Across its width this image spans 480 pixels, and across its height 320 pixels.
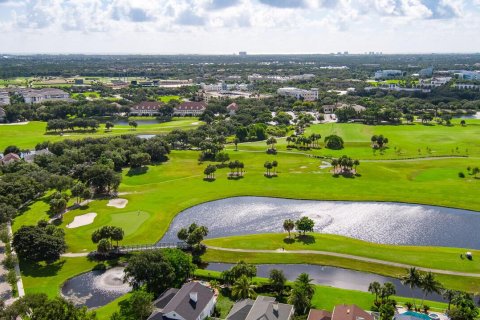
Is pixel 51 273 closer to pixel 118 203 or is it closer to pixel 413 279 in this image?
pixel 118 203

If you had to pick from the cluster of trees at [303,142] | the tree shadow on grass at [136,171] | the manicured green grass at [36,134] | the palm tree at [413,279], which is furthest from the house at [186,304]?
the manicured green grass at [36,134]

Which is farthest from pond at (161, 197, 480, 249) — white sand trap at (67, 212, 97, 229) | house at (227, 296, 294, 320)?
house at (227, 296, 294, 320)

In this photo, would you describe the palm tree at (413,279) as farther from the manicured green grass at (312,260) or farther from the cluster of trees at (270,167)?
the cluster of trees at (270,167)

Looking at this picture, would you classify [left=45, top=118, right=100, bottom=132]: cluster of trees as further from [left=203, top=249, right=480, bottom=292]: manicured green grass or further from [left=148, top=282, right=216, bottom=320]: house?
[left=148, top=282, right=216, bottom=320]: house

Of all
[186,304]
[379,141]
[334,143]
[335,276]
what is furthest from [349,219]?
[379,141]

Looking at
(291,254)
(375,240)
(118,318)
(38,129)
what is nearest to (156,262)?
(118,318)
